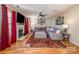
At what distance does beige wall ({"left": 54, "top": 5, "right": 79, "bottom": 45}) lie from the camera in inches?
160

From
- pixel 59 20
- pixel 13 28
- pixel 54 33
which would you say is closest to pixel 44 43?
pixel 54 33

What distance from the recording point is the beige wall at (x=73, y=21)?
13.3 feet

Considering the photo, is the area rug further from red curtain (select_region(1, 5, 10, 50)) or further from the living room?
red curtain (select_region(1, 5, 10, 50))

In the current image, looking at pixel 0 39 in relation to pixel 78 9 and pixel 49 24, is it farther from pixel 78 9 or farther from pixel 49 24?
pixel 78 9

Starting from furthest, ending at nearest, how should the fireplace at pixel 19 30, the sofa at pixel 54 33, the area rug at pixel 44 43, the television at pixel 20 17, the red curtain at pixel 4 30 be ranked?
1. the fireplace at pixel 19 30
2. the television at pixel 20 17
3. the area rug at pixel 44 43
4. the sofa at pixel 54 33
5. the red curtain at pixel 4 30

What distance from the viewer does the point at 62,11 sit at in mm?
4008

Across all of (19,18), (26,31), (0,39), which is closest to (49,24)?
(26,31)

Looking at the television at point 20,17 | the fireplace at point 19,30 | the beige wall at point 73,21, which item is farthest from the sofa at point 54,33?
the fireplace at point 19,30

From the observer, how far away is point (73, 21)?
420 centimetres

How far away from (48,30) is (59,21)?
1.71ft

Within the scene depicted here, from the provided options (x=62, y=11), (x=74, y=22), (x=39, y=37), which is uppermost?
(x=62, y=11)

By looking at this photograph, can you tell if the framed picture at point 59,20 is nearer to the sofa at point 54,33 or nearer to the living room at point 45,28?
the living room at point 45,28

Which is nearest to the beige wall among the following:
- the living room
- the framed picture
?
the living room

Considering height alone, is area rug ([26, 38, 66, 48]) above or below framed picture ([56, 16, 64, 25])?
below
